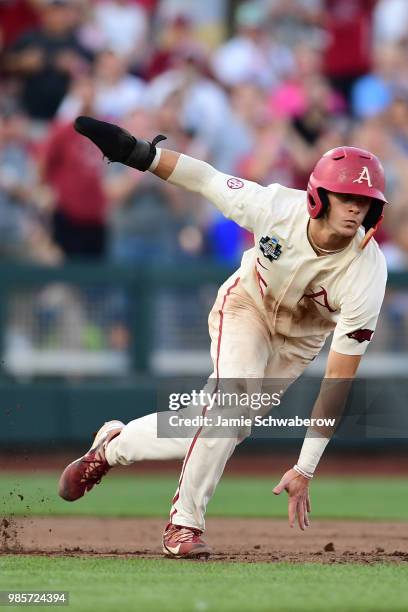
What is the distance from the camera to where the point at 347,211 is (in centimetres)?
596

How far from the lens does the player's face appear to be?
234 inches

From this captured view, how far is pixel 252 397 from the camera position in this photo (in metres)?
6.29

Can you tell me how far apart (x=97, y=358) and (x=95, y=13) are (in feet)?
13.4

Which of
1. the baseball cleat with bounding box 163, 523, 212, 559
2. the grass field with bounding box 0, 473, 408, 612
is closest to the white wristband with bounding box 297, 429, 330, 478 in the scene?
the grass field with bounding box 0, 473, 408, 612

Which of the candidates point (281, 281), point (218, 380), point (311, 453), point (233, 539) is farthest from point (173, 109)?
point (311, 453)

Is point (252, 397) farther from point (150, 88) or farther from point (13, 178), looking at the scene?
point (150, 88)

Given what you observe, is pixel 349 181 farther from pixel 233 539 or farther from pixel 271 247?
pixel 233 539

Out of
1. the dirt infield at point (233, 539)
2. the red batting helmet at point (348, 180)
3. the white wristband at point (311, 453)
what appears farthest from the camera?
the dirt infield at point (233, 539)

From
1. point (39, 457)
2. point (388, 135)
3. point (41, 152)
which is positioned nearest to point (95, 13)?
point (41, 152)

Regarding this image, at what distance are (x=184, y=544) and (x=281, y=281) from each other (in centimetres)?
139

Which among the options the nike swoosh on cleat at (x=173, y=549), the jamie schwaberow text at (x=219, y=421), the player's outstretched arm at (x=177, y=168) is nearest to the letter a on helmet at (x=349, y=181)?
the player's outstretched arm at (x=177, y=168)

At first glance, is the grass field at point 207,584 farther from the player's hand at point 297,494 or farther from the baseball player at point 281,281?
the baseball player at point 281,281

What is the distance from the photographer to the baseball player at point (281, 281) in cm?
597
